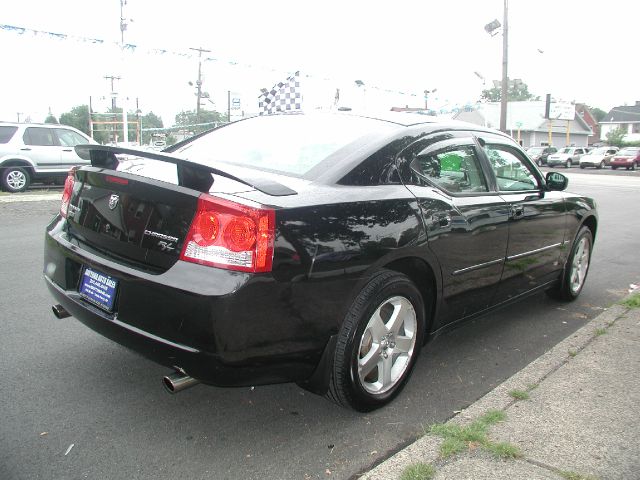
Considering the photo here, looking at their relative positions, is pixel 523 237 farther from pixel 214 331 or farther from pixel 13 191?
pixel 13 191

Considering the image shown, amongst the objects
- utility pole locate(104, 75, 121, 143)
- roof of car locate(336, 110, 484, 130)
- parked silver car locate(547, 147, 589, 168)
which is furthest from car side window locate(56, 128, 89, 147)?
parked silver car locate(547, 147, 589, 168)

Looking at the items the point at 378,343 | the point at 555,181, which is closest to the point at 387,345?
the point at 378,343

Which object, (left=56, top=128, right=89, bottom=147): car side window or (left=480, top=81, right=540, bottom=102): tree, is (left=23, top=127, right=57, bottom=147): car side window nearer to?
(left=56, top=128, right=89, bottom=147): car side window

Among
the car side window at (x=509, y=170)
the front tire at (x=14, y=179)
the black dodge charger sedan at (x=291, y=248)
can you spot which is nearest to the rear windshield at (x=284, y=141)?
the black dodge charger sedan at (x=291, y=248)

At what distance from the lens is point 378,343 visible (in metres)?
2.81

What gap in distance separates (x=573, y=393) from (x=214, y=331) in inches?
81.2

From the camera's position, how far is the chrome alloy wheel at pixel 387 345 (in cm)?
277

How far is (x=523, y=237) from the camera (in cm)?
389

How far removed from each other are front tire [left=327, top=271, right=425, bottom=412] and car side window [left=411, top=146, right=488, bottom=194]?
0.70 meters

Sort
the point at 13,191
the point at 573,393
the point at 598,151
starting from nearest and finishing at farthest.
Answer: the point at 573,393
the point at 13,191
the point at 598,151

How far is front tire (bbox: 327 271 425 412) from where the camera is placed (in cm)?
263

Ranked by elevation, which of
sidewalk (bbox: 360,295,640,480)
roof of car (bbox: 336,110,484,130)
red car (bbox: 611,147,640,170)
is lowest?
sidewalk (bbox: 360,295,640,480)

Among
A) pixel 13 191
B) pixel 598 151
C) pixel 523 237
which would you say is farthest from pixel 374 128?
pixel 598 151

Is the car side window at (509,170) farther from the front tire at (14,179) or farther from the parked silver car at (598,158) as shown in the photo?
the parked silver car at (598,158)
